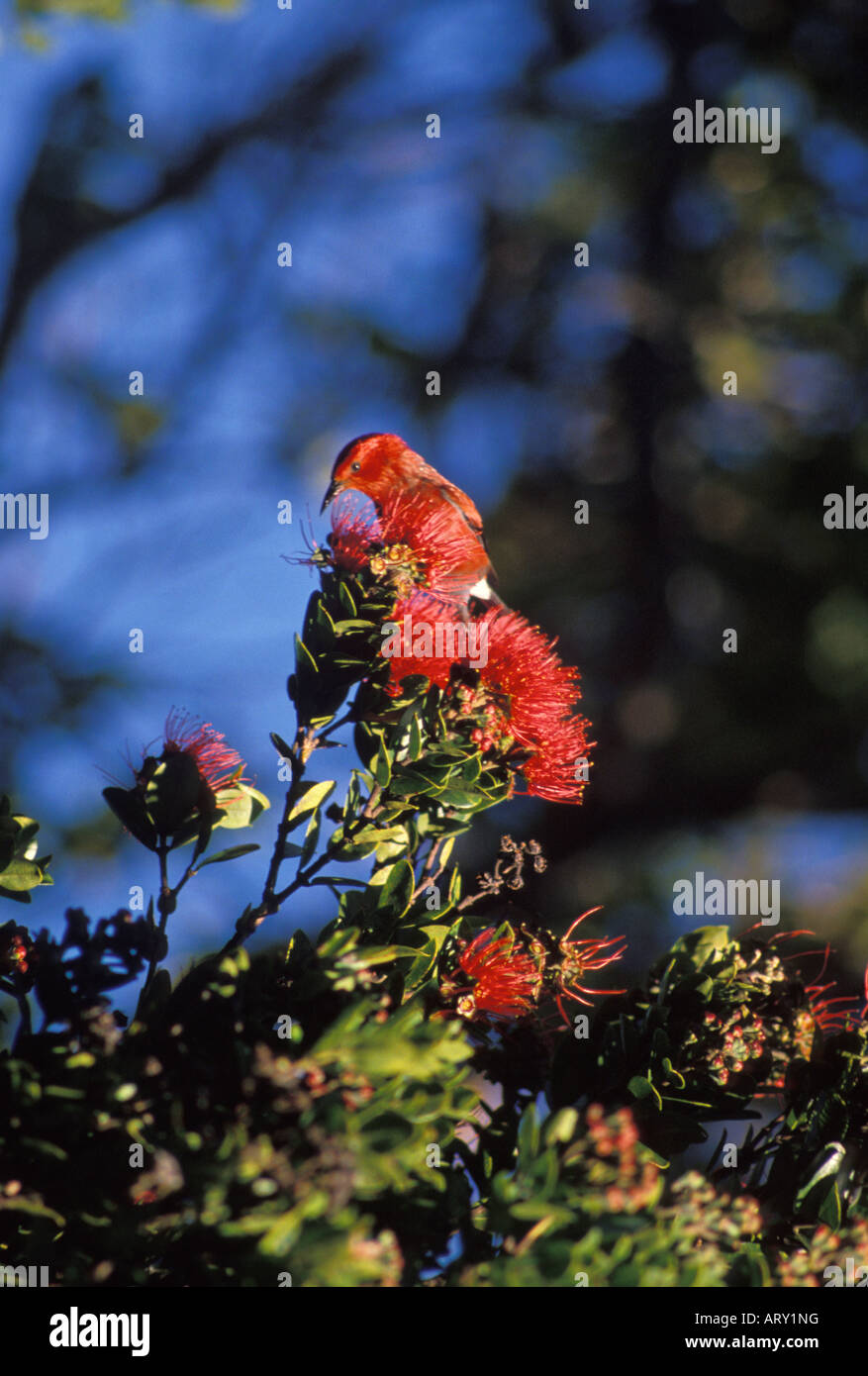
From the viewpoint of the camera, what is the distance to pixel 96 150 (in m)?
2.75

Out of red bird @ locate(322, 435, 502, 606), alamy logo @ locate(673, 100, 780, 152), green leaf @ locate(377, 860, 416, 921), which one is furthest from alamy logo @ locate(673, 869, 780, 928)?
alamy logo @ locate(673, 100, 780, 152)

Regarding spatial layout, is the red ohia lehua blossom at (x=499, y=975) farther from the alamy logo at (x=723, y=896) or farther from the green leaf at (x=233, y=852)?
the alamy logo at (x=723, y=896)

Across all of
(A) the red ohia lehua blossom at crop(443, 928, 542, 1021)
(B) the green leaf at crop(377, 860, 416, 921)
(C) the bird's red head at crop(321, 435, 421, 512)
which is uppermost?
(C) the bird's red head at crop(321, 435, 421, 512)

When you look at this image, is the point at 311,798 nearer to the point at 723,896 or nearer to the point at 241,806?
the point at 241,806

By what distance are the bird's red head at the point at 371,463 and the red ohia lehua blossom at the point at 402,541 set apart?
193mm

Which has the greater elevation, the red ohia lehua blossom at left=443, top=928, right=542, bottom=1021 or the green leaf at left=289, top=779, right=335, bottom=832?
the green leaf at left=289, top=779, right=335, bottom=832

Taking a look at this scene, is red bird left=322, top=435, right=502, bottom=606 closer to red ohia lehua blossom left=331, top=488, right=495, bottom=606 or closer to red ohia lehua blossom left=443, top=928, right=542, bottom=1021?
red ohia lehua blossom left=331, top=488, right=495, bottom=606

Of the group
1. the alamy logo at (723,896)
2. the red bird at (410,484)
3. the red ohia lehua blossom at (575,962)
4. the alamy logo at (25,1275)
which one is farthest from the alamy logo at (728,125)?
the alamy logo at (25,1275)

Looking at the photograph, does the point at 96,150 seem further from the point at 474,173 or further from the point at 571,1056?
the point at 571,1056

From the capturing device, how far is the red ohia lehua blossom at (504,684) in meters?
0.72

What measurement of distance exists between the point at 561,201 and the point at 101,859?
2229mm

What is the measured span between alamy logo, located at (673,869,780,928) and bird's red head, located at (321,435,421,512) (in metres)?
1.21
